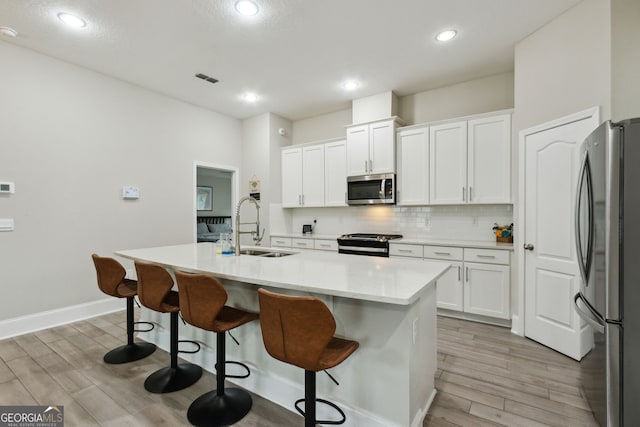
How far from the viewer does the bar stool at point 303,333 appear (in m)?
1.33

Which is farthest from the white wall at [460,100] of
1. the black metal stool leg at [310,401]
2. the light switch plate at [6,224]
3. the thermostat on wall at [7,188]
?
the light switch plate at [6,224]

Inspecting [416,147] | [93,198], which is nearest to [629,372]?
[416,147]

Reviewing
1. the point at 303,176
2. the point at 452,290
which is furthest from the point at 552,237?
the point at 303,176

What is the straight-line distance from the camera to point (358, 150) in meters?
4.46

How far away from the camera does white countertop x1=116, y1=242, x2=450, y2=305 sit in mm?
1404

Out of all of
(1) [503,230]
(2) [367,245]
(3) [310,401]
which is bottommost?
(3) [310,401]

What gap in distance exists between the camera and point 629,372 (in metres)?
1.48

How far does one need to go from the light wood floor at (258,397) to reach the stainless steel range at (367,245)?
1.30 metres

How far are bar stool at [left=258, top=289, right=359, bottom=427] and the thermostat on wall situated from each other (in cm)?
344

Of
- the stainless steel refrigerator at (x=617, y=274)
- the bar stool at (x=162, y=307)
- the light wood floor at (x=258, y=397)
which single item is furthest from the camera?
the bar stool at (x=162, y=307)

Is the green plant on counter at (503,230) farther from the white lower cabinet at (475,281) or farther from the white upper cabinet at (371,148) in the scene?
the white upper cabinet at (371,148)

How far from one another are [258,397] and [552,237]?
114 inches

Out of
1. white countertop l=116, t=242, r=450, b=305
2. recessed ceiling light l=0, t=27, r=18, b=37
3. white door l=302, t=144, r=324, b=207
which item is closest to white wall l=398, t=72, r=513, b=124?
white door l=302, t=144, r=324, b=207

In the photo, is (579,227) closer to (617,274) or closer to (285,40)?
(617,274)
